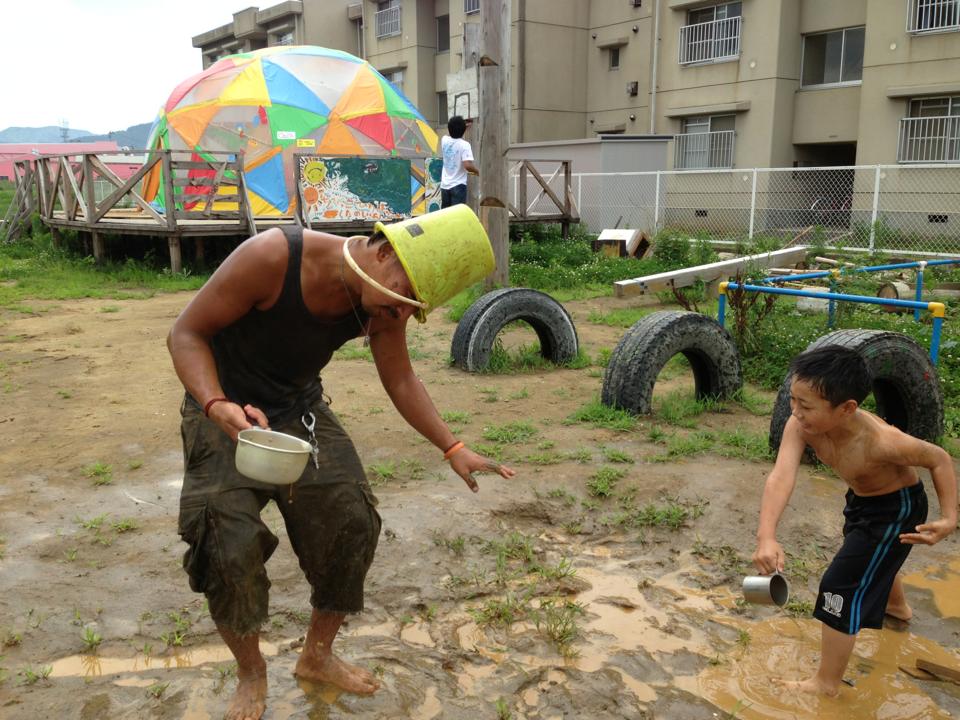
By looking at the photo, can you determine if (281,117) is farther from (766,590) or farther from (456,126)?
(766,590)

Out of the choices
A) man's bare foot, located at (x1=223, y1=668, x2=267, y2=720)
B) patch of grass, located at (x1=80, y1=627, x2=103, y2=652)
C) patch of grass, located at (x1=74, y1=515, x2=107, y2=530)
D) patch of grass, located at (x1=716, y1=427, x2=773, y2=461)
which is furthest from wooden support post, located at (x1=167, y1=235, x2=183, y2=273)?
man's bare foot, located at (x1=223, y1=668, x2=267, y2=720)

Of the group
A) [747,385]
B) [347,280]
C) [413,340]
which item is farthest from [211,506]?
[413,340]

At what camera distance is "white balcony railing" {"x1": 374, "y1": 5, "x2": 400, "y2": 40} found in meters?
30.4

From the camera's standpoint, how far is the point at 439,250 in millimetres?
2344

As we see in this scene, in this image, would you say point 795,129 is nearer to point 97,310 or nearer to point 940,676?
point 97,310

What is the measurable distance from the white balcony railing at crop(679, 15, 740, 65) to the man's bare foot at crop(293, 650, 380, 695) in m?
20.3

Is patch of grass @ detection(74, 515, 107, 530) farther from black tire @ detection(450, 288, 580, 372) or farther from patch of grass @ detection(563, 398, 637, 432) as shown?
black tire @ detection(450, 288, 580, 372)

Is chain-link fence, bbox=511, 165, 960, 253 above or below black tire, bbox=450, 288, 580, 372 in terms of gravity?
above

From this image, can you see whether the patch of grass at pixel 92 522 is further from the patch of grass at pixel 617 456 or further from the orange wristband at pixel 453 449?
the patch of grass at pixel 617 456

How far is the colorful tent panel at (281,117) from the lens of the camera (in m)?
16.2

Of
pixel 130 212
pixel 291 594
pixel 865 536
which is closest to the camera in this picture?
pixel 865 536

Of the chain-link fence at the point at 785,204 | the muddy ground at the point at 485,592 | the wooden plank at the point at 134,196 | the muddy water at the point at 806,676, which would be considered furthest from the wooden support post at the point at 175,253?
the muddy water at the point at 806,676

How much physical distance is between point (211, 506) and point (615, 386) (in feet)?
12.4

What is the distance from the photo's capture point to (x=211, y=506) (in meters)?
2.40
